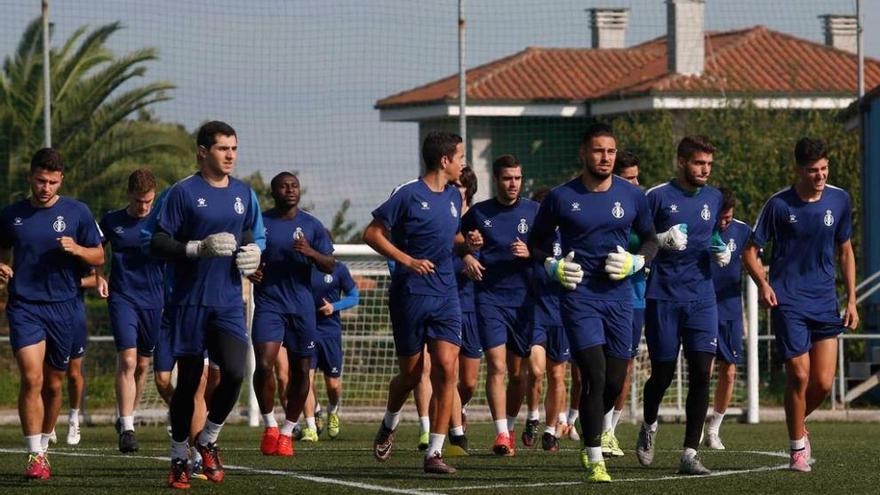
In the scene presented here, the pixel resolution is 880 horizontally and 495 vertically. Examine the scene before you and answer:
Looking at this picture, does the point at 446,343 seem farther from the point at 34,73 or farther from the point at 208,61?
the point at 34,73

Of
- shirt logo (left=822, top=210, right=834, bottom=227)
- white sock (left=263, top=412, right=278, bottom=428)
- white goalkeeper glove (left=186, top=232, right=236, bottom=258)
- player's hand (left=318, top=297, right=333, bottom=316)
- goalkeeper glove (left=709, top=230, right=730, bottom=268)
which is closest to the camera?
white goalkeeper glove (left=186, top=232, right=236, bottom=258)

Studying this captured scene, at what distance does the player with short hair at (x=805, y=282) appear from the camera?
1264 centimetres

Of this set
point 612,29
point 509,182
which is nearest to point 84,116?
point 612,29

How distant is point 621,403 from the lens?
15383 mm

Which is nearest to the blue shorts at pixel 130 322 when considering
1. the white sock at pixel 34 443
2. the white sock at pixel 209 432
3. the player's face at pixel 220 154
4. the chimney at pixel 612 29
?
the white sock at pixel 34 443

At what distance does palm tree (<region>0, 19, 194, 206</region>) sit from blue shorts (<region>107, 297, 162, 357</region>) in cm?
1263

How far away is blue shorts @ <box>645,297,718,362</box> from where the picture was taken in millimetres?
12523

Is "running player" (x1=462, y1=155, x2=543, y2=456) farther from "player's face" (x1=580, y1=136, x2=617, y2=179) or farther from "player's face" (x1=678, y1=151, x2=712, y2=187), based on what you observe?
"player's face" (x1=580, y1=136, x2=617, y2=179)

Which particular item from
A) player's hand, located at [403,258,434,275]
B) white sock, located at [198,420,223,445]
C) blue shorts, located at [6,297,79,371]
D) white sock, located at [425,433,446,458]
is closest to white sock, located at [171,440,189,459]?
white sock, located at [198,420,223,445]

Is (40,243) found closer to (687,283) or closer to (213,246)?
(213,246)

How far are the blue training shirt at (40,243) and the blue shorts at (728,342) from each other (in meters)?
6.12

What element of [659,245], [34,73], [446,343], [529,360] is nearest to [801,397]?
[659,245]

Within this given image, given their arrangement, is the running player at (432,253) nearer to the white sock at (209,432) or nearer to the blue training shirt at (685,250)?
the blue training shirt at (685,250)

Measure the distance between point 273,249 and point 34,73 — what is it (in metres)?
17.6
